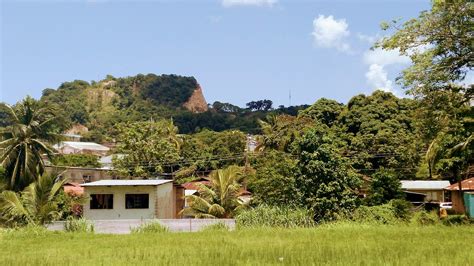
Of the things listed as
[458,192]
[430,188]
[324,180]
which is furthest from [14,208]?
[430,188]

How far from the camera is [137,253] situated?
1252 cm

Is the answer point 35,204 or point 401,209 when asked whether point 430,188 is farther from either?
point 35,204

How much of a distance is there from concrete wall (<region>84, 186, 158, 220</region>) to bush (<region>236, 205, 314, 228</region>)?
9.73m

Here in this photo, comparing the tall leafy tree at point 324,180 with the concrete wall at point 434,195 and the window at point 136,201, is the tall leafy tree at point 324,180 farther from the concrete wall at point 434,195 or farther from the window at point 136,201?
the concrete wall at point 434,195

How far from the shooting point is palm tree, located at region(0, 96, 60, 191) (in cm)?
3066

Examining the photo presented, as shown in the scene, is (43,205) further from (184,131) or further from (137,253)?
(184,131)

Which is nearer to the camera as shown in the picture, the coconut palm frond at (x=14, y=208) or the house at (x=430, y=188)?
the coconut palm frond at (x=14, y=208)

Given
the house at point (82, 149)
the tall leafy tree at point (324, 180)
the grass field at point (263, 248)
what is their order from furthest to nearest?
the house at point (82, 149) < the tall leafy tree at point (324, 180) < the grass field at point (263, 248)

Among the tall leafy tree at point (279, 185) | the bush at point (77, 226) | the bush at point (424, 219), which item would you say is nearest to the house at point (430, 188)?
the tall leafy tree at point (279, 185)

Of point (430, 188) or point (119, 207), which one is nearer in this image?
point (119, 207)

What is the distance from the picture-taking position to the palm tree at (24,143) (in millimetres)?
30656

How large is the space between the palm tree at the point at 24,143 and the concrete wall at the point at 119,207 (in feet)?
12.4

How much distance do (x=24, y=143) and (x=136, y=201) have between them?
750 centimetres

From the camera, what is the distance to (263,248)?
13078 mm
